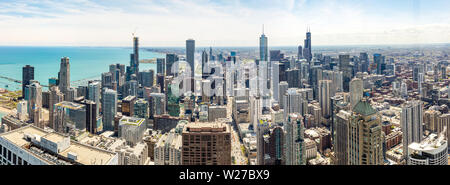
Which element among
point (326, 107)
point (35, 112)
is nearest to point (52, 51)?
point (35, 112)

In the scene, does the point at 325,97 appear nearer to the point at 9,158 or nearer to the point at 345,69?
the point at 345,69

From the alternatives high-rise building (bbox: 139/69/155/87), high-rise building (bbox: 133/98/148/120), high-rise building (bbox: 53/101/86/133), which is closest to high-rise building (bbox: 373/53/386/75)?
high-rise building (bbox: 133/98/148/120)

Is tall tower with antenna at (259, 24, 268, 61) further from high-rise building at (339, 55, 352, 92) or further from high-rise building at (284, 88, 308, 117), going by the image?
high-rise building at (339, 55, 352, 92)

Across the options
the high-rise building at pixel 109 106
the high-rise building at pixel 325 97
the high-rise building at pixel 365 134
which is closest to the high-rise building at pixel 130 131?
the high-rise building at pixel 109 106

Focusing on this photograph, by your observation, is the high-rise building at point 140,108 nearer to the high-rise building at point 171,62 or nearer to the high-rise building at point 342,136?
the high-rise building at point 171,62

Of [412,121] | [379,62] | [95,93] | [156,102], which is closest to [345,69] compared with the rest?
[379,62]
